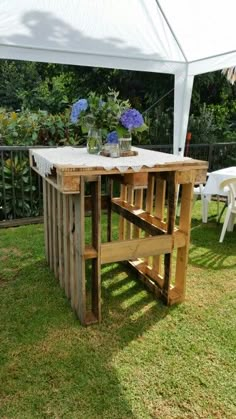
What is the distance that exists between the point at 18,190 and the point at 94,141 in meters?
2.12

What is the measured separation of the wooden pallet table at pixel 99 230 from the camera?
1938mm

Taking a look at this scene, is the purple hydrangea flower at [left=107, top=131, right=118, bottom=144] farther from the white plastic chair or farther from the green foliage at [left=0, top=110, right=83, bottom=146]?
the green foliage at [left=0, top=110, right=83, bottom=146]

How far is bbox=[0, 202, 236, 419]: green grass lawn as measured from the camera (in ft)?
5.12

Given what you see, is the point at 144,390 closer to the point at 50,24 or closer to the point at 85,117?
the point at 85,117

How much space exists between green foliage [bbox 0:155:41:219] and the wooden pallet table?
143 centimetres

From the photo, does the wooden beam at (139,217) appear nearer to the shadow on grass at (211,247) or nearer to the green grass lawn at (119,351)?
the green grass lawn at (119,351)

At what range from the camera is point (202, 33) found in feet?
11.3

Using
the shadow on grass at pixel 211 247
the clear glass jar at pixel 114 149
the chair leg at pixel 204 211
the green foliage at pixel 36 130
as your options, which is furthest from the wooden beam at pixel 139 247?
the green foliage at pixel 36 130

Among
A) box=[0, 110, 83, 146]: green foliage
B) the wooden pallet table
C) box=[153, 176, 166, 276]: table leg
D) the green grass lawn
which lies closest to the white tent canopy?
box=[0, 110, 83, 146]: green foliage

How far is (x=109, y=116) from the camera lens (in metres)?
2.18

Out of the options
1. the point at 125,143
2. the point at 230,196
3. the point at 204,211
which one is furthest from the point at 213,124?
the point at 125,143

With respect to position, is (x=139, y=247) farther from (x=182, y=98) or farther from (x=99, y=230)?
(x=182, y=98)

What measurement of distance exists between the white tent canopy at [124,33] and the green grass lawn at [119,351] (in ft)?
7.42

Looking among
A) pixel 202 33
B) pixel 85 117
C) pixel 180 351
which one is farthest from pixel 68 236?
pixel 202 33
